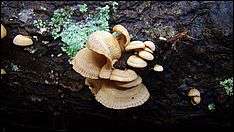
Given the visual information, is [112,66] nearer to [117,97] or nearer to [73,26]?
[117,97]

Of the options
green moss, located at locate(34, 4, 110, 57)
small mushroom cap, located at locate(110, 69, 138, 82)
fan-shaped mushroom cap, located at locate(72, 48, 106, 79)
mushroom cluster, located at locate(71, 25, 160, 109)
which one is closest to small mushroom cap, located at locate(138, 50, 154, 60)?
mushroom cluster, located at locate(71, 25, 160, 109)

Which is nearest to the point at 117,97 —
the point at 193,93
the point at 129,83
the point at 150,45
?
the point at 129,83

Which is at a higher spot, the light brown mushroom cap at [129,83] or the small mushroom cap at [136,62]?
the small mushroom cap at [136,62]

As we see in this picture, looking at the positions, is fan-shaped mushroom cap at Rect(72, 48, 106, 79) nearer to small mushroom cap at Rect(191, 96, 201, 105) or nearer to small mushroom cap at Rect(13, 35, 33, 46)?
small mushroom cap at Rect(13, 35, 33, 46)

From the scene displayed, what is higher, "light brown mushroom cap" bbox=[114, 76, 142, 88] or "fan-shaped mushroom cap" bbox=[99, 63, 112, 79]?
"fan-shaped mushroom cap" bbox=[99, 63, 112, 79]

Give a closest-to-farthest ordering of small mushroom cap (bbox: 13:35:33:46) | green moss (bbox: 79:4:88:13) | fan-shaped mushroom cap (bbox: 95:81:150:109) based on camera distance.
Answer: fan-shaped mushroom cap (bbox: 95:81:150:109), small mushroom cap (bbox: 13:35:33:46), green moss (bbox: 79:4:88:13)

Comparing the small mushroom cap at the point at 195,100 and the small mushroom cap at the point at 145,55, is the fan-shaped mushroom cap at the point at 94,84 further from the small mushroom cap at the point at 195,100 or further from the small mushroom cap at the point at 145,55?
the small mushroom cap at the point at 195,100

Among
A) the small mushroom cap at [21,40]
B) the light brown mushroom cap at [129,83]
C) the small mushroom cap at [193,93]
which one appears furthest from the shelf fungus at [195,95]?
the small mushroom cap at [21,40]
